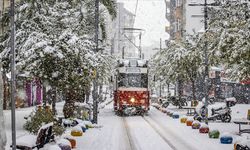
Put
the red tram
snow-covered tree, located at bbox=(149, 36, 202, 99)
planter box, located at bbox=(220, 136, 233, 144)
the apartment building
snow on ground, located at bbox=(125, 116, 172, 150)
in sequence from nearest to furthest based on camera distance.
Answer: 1. snow on ground, located at bbox=(125, 116, 172, 150)
2. planter box, located at bbox=(220, 136, 233, 144)
3. the red tram
4. snow-covered tree, located at bbox=(149, 36, 202, 99)
5. the apartment building

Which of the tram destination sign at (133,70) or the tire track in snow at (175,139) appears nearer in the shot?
the tire track in snow at (175,139)

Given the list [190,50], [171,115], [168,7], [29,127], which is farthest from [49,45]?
[168,7]

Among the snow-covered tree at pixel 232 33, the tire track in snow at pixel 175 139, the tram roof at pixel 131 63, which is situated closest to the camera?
the tire track in snow at pixel 175 139

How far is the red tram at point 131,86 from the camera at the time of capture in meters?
34.8

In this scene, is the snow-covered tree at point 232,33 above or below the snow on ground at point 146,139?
above

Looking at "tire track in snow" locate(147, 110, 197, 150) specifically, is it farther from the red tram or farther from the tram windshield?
the tram windshield

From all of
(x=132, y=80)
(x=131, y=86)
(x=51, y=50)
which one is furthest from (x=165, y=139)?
(x=132, y=80)

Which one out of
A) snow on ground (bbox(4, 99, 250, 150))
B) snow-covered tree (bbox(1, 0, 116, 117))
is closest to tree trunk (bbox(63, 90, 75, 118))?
snow on ground (bbox(4, 99, 250, 150))

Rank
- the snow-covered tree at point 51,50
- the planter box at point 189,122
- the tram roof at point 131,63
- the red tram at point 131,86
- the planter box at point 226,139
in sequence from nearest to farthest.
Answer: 1. the planter box at point 226,139
2. the snow-covered tree at point 51,50
3. the planter box at point 189,122
4. the red tram at point 131,86
5. the tram roof at point 131,63

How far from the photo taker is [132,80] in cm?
3506

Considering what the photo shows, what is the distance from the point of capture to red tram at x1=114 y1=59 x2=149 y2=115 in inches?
1368

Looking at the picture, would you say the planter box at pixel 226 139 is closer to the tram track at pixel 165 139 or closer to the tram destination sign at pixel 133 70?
the tram track at pixel 165 139

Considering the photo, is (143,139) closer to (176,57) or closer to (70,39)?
(70,39)

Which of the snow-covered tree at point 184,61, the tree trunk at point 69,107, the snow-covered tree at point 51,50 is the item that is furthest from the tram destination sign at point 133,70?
the snow-covered tree at point 51,50
